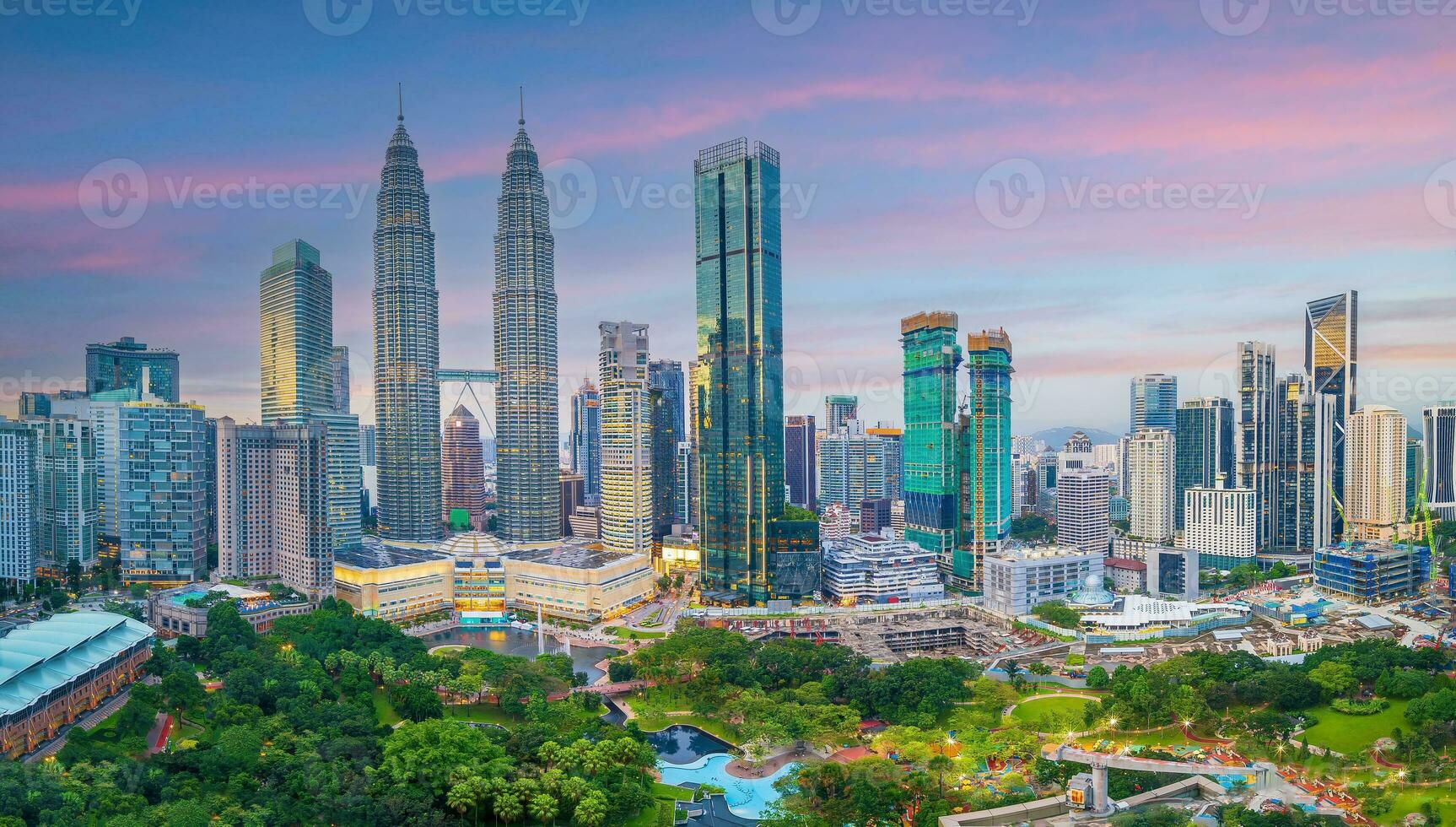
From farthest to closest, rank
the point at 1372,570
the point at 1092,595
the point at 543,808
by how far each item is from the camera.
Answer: the point at 1372,570 < the point at 1092,595 < the point at 543,808

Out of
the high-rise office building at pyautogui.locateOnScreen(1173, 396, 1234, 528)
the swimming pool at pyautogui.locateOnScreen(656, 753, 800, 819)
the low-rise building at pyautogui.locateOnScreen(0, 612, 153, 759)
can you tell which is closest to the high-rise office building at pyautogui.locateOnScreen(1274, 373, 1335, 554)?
the high-rise office building at pyautogui.locateOnScreen(1173, 396, 1234, 528)

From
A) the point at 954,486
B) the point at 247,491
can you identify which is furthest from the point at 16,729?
the point at 954,486

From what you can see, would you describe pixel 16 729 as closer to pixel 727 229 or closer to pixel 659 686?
pixel 659 686

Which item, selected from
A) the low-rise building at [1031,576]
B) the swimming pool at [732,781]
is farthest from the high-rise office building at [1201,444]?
the swimming pool at [732,781]

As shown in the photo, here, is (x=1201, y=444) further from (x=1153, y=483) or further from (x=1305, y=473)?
(x=1305, y=473)

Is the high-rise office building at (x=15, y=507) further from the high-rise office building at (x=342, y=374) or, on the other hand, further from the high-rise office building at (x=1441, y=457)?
the high-rise office building at (x=1441, y=457)

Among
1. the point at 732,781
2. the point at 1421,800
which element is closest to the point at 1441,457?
the point at 1421,800
